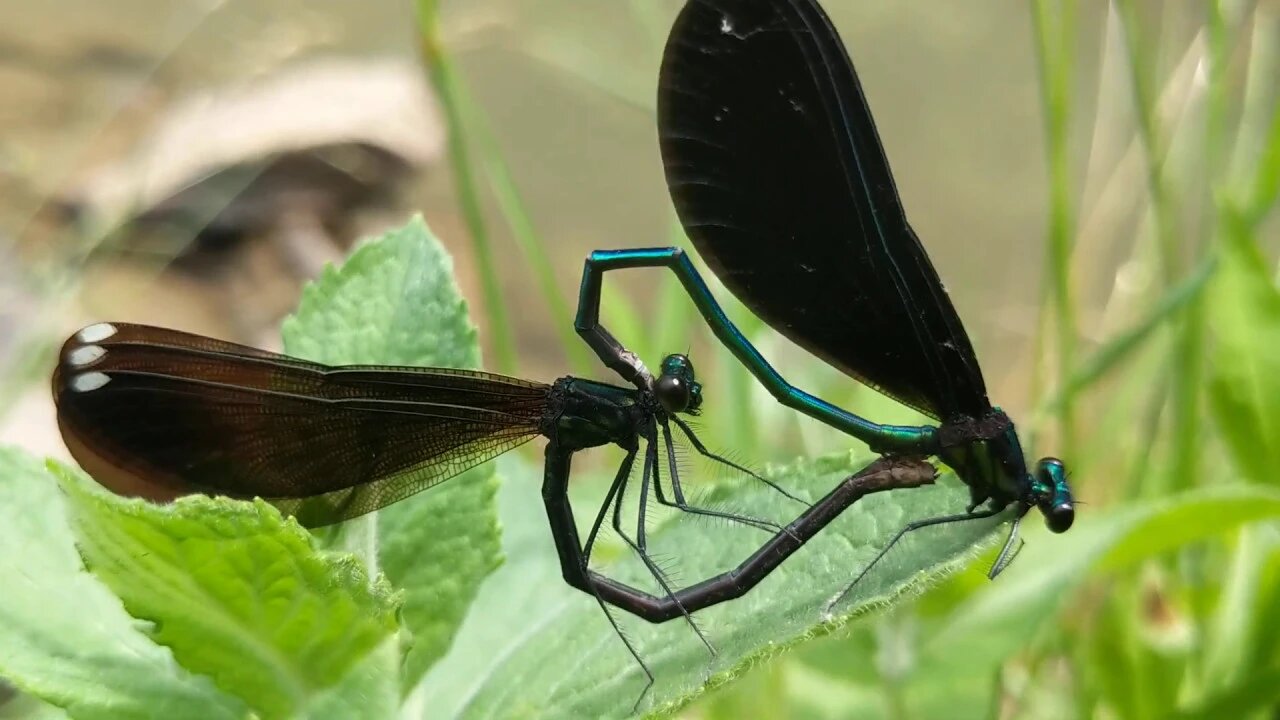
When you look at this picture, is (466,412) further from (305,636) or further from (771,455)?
(771,455)

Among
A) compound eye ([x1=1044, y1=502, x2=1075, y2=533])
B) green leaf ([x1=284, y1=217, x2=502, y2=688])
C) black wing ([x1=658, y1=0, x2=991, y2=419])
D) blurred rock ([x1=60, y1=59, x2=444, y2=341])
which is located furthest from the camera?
→ blurred rock ([x1=60, y1=59, x2=444, y2=341])

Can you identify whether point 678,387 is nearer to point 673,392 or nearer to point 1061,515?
point 673,392

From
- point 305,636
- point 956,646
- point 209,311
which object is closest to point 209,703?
point 305,636

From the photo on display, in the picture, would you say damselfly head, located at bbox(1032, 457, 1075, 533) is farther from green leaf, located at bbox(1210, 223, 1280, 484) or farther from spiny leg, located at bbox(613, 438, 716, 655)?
spiny leg, located at bbox(613, 438, 716, 655)

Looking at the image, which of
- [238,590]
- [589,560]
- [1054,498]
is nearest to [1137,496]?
[1054,498]

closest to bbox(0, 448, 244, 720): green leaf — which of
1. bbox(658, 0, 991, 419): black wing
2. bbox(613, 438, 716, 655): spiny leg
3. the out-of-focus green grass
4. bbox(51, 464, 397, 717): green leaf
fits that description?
bbox(51, 464, 397, 717): green leaf

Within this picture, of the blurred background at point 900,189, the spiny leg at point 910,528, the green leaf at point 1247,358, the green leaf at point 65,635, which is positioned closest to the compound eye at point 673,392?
the blurred background at point 900,189

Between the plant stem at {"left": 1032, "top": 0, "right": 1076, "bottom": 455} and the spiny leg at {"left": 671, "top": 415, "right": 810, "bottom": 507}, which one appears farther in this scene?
the plant stem at {"left": 1032, "top": 0, "right": 1076, "bottom": 455}

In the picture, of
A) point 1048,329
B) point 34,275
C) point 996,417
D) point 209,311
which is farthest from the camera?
point 209,311
